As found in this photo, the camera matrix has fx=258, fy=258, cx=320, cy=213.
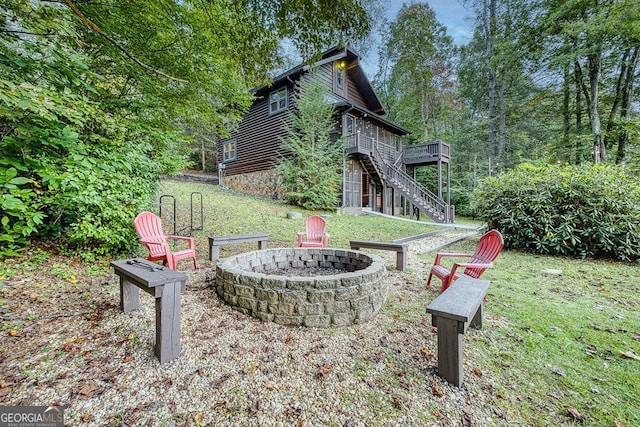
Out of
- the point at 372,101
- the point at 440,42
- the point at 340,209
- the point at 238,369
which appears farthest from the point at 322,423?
the point at 440,42

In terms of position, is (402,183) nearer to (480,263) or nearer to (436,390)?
(480,263)

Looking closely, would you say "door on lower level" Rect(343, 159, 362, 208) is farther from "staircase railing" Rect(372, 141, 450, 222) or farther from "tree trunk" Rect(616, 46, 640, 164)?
"tree trunk" Rect(616, 46, 640, 164)

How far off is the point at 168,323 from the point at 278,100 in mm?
12597

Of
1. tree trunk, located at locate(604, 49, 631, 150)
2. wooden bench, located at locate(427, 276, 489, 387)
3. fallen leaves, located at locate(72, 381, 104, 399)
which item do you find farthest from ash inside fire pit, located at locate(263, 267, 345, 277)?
tree trunk, located at locate(604, 49, 631, 150)

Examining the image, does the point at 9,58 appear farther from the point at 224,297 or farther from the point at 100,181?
the point at 224,297

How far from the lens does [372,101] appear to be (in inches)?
601

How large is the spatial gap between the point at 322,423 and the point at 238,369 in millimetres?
775

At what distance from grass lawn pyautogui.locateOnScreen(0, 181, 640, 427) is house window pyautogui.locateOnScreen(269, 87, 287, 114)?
9842mm

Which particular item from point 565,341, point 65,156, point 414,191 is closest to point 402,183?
point 414,191

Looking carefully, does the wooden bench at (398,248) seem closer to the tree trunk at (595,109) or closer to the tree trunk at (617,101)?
the tree trunk at (595,109)

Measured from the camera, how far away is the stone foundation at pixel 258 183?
12.7 metres

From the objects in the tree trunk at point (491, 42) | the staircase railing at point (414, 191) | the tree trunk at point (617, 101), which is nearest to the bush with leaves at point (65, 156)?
the staircase railing at point (414, 191)

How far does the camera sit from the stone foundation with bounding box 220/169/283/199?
500 inches

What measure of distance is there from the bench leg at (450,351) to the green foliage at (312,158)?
8821 mm
